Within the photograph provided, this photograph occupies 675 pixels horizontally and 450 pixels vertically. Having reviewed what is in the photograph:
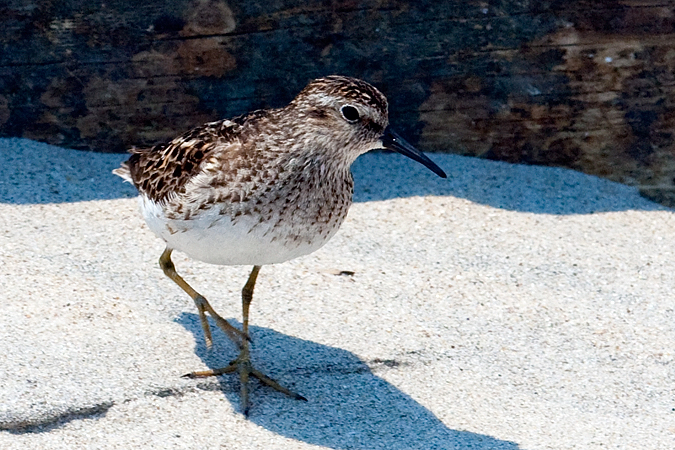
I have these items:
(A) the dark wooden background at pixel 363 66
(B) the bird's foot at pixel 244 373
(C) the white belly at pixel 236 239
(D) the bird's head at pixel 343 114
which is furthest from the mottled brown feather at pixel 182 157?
(A) the dark wooden background at pixel 363 66

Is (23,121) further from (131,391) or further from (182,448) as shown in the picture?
(182,448)

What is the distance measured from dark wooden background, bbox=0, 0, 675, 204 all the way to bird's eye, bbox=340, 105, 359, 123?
2.03 metres

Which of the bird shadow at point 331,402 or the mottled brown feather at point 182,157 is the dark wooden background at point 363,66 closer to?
the mottled brown feather at point 182,157

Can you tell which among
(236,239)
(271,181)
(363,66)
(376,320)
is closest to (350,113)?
(271,181)

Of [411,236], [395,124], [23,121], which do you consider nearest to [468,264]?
[411,236]

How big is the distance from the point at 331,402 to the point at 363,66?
A: 8.68 feet

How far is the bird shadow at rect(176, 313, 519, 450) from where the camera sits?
3953 mm

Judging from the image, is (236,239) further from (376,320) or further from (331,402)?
(376,320)

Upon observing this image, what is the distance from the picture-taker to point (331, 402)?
13.9 ft

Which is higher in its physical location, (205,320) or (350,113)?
(350,113)

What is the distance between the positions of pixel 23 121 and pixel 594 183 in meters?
3.93

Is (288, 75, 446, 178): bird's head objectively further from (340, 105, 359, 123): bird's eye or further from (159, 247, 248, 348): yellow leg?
(159, 247, 248, 348): yellow leg

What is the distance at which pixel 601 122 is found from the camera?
6.14 meters

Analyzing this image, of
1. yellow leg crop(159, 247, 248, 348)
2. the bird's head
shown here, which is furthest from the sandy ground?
the bird's head
